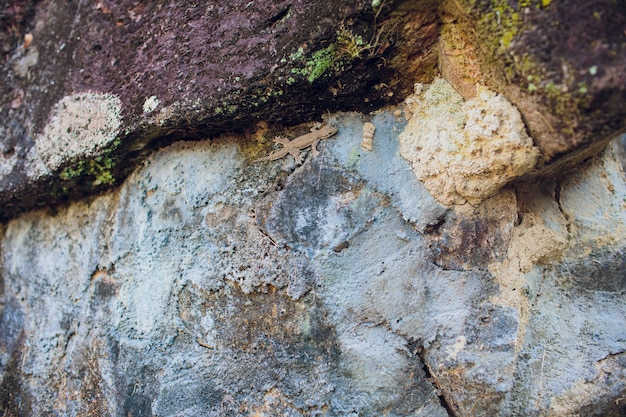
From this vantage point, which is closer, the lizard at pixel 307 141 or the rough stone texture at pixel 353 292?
the rough stone texture at pixel 353 292

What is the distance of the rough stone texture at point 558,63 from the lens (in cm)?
94

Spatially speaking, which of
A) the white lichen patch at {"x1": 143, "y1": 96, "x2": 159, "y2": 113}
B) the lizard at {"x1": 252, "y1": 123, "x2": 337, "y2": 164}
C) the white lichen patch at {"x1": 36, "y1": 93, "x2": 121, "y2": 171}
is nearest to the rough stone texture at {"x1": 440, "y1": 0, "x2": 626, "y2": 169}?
the lizard at {"x1": 252, "y1": 123, "x2": 337, "y2": 164}

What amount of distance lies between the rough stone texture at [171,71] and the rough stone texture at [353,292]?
0.34 feet

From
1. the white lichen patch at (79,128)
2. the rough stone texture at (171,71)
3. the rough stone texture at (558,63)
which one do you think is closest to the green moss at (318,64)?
the rough stone texture at (171,71)

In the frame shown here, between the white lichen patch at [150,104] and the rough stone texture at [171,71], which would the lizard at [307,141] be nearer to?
the rough stone texture at [171,71]

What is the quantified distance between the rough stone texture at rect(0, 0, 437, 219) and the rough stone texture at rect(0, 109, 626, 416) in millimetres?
105

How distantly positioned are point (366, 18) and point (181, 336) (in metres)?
0.92

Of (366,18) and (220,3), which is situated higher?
(220,3)

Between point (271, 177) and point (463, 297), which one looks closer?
point (463, 297)

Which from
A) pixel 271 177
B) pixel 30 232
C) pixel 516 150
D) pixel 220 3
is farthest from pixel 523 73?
pixel 30 232

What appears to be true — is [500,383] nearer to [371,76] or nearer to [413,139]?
[413,139]

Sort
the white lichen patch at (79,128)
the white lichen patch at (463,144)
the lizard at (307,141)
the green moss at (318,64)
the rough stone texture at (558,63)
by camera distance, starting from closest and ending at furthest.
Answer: the rough stone texture at (558,63)
the white lichen patch at (463,144)
the green moss at (318,64)
the lizard at (307,141)
the white lichen patch at (79,128)

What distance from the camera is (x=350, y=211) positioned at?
1.30 meters

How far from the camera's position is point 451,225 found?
124 centimetres
